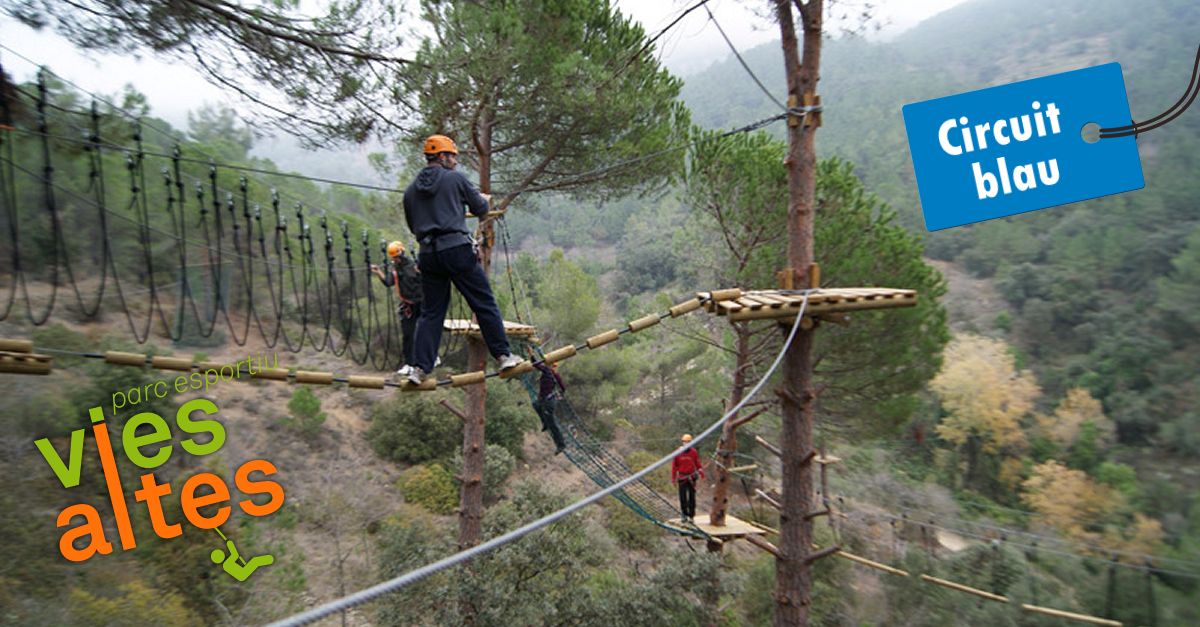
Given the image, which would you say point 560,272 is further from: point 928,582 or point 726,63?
point 726,63

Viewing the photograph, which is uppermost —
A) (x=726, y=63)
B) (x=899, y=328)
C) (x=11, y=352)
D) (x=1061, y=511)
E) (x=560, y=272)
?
(x=726, y=63)

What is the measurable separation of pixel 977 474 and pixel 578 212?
39829mm

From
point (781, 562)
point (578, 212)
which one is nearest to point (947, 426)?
point (781, 562)

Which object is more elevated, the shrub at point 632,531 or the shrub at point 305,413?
the shrub at point 305,413

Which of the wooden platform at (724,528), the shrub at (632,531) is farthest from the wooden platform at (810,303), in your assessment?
the shrub at (632,531)

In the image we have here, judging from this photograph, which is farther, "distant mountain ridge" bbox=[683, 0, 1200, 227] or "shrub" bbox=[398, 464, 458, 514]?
"distant mountain ridge" bbox=[683, 0, 1200, 227]

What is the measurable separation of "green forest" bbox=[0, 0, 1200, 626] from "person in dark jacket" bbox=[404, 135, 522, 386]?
702 millimetres

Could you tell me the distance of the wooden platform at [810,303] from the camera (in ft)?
11.0

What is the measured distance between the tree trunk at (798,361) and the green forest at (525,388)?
26 cm

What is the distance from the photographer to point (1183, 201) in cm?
2952

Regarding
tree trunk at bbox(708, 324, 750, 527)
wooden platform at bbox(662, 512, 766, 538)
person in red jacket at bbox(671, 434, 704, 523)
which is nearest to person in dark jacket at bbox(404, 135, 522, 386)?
wooden platform at bbox(662, 512, 766, 538)

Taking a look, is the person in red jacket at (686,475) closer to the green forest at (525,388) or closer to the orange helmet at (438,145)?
the green forest at (525,388)

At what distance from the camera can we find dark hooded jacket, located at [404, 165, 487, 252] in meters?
3.00

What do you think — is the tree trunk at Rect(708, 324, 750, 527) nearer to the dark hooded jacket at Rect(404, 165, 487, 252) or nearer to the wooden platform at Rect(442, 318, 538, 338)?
the wooden platform at Rect(442, 318, 538, 338)
